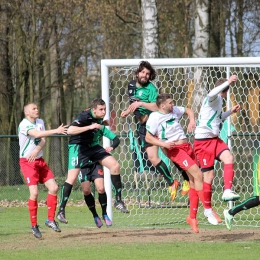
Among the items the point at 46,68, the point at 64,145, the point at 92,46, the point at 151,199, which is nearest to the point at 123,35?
the point at 92,46

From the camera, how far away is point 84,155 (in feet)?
37.6

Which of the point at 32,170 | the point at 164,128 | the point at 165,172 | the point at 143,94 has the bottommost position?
the point at 165,172

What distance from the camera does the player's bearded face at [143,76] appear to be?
1214 centimetres

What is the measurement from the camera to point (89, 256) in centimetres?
929

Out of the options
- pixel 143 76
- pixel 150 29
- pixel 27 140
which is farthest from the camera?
pixel 150 29

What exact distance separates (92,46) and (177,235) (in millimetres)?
19255

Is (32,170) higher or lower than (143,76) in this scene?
lower

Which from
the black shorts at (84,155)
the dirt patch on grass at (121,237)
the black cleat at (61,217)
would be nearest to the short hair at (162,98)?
the black shorts at (84,155)

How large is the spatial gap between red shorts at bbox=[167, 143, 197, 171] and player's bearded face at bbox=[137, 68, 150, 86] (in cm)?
181

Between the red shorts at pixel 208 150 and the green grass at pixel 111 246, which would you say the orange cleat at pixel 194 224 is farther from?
the red shorts at pixel 208 150

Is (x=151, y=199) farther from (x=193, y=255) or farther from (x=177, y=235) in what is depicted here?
(x=193, y=255)

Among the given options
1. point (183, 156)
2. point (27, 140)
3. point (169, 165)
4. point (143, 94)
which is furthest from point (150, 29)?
point (183, 156)

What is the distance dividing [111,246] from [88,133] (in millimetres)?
2029

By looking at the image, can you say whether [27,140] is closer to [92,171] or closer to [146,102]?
[92,171]
